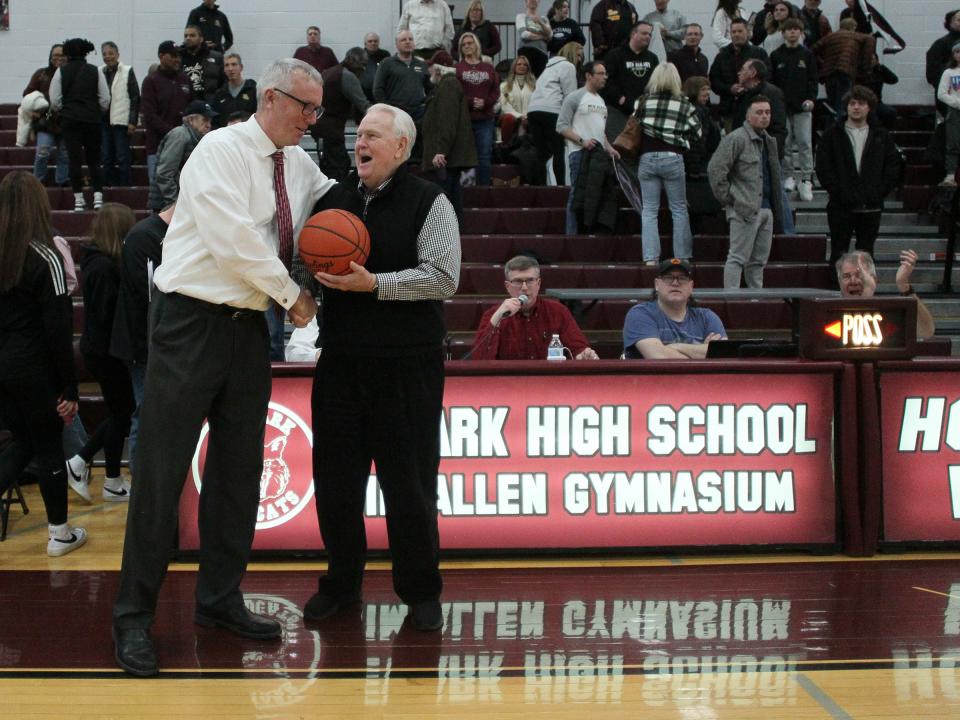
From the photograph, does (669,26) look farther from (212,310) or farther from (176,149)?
(212,310)

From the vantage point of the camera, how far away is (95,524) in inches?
281

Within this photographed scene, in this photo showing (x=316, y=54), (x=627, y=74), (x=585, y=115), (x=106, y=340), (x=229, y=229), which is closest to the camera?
(x=229, y=229)

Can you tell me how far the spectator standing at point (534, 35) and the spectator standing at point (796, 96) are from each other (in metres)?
2.81

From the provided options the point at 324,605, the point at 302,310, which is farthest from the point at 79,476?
the point at 302,310

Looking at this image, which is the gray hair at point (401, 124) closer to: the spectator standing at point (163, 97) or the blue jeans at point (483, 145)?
the blue jeans at point (483, 145)

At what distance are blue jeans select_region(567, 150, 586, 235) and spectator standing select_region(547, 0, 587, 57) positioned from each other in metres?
3.02

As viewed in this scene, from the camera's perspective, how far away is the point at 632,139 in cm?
1144

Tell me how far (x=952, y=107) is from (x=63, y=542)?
10.8 m

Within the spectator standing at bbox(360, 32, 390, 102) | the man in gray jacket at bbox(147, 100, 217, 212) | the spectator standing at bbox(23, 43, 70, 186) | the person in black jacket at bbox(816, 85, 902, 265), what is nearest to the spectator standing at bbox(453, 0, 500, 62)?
the spectator standing at bbox(360, 32, 390, 102)

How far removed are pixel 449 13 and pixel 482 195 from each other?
319 centimetres

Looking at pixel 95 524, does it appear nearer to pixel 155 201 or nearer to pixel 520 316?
pixel 520 316

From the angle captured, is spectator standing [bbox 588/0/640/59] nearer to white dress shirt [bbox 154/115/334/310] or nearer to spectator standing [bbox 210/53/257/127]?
spectator standing [bbox 210/53/257/127]

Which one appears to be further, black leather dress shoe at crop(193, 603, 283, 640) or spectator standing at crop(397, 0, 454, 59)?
spectator standing at crop(397, 0, 454, 59)

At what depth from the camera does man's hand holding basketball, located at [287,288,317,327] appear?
4.67 m
